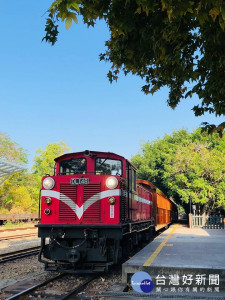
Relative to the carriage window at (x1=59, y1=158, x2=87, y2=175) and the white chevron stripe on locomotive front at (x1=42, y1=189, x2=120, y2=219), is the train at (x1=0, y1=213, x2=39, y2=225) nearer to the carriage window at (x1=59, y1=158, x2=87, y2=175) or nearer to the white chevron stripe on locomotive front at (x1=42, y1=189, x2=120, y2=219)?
the carriage window at (x1=59, y1=158, x2=87, y2=175)

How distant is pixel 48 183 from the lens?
878 cm

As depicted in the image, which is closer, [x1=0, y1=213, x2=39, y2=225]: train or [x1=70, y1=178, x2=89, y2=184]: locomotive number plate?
[x1=70, y1=178, x2=89, y2=184]: locomotive number plate

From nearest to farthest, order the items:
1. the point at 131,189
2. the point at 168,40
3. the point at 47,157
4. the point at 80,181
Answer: the point at 168,40 → the point at 80,181 → the point at 131,189 → the point at 47,157

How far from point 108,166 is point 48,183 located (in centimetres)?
180

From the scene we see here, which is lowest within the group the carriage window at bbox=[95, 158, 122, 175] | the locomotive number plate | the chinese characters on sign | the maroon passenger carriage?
the chinese characters on sign

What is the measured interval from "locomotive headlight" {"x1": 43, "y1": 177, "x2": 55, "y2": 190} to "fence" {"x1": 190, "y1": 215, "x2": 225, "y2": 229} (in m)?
18.5

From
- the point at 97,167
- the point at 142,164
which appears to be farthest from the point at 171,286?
the point at 142,164

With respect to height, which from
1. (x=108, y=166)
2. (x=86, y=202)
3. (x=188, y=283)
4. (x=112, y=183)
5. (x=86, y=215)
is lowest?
(x=188, y=283)

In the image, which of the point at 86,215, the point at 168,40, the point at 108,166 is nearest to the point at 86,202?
the point at 86,215

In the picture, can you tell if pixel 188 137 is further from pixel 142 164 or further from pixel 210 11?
pixel 210 11

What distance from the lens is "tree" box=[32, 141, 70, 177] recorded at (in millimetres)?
50156

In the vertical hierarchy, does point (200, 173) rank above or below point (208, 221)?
above

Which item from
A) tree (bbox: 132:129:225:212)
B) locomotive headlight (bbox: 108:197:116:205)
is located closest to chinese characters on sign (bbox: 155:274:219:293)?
locomotive headlight (bbox: 108:197:116:205)

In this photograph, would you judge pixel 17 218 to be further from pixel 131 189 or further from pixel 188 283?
pixel 188 283
